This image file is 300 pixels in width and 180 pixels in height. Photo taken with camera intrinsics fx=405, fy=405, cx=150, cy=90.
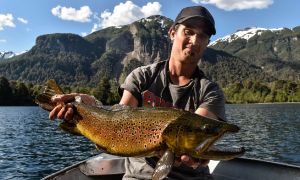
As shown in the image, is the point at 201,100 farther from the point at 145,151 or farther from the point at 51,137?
the point at 51,137

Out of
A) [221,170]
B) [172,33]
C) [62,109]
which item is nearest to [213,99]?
[172,33]

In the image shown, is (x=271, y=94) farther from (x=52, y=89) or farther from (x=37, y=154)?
(x=52, y=89)

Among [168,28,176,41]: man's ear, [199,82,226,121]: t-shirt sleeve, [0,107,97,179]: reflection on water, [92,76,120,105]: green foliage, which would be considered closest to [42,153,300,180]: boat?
[199,82,226,121]: t-shirt sleeve

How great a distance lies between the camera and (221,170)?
8.23 meters

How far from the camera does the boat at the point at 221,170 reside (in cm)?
774

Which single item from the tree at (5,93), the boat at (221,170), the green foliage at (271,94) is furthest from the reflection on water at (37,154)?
the green foliage at (271,94)

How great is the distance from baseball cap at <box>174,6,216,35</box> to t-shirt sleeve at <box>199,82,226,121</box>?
2.31ft

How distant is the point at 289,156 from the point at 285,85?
17805 centimetres

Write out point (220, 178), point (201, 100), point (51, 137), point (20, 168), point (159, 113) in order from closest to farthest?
point (159, 113), point (201, 100), point (220, 178), point (20, 168), point (51, 137)

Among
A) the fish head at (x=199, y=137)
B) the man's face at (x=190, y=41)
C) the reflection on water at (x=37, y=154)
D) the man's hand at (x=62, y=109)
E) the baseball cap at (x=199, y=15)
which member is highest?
the baseball cap at (x=199, y=15)

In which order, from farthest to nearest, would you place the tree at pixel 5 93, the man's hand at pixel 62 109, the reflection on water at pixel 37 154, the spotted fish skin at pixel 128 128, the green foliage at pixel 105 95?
1. the tree at pixel 5 93
2. the green foliage at pixel 105 95
3. the reflection on water at pixel 37 154
4. the man's hand at pixel 62 109
5. the spotted fish skin at pixel 128 128

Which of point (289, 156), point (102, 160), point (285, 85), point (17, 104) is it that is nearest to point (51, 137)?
point (289, 156)

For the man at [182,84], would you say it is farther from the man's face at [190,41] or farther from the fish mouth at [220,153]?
the fish mouth at [220,153]

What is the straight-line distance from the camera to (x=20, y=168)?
23.8m
